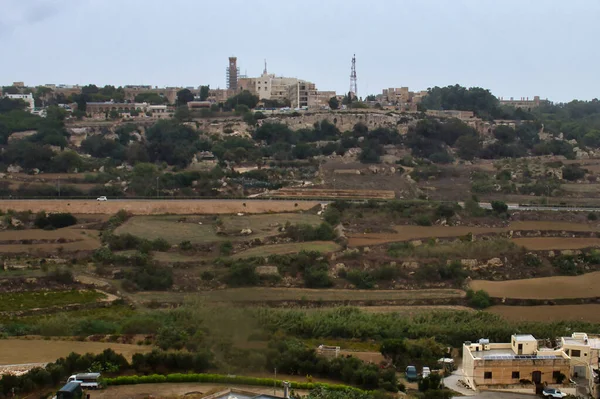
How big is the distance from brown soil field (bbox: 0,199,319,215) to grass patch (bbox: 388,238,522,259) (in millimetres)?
6426

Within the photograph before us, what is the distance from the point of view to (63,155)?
A: 122 feet

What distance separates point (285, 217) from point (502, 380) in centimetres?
1500

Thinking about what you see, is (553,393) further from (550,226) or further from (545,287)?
(550,226)

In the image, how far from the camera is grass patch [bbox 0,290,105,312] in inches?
777

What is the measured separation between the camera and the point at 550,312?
19.3 m

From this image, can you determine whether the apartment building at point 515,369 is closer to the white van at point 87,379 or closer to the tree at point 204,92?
the white van at point 87,379

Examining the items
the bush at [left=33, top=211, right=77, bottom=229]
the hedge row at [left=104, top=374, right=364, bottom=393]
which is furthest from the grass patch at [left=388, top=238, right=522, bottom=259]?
the bush at [left=33, top=211, right=77, bottom=229]

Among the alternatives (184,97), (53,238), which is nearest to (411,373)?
(53,238)

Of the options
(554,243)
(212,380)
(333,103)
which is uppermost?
(333,103)

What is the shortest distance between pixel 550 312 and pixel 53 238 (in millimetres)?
14027

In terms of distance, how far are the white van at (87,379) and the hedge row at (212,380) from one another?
6.7 inches

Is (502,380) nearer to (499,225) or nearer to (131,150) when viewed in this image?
(499,225)

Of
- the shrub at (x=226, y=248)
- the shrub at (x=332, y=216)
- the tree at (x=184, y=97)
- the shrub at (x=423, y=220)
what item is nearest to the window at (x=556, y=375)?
the shrub at (x=226, y=248)

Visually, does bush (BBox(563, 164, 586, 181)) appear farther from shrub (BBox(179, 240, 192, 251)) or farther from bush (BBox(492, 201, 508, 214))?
shrub (BBox(179, 240, 192, 251))
